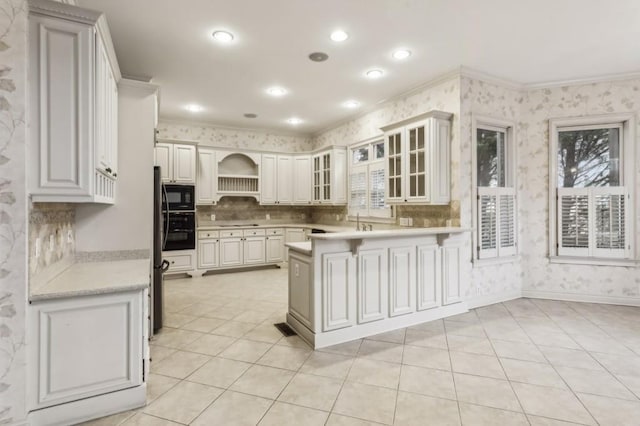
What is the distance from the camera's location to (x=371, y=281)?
3283mm

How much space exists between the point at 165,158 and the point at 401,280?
4.39 metres

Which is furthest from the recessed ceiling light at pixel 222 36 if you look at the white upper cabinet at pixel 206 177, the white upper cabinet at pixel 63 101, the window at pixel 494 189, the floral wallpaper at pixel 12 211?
the white upper cabinet at pixel 206 177

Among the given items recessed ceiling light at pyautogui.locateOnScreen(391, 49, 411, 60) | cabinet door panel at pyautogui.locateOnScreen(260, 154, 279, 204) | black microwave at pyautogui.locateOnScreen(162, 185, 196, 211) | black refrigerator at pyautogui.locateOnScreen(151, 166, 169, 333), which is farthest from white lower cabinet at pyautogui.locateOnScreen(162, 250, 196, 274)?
recessed ceiling light at pyautogui.locateOnScreen(391, 49, 411, 60)

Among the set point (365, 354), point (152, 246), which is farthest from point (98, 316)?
point (365, 354)

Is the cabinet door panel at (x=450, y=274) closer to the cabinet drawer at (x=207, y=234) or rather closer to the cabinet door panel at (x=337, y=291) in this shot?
the cabinet door panel at (x=337, y=291)

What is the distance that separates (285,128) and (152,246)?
181 inches

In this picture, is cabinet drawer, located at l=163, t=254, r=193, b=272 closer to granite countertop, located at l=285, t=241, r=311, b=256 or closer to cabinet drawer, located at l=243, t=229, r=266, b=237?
cabinet drawer, located at l=243, t=229, r=266, b=237

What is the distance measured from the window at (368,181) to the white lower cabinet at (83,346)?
3.94m

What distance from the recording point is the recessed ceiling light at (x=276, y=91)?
15.5ft

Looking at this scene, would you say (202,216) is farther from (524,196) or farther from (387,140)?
(524,196)

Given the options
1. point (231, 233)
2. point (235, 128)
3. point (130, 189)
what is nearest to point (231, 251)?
point (231, 233)

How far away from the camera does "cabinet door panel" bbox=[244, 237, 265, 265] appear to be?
254 inches

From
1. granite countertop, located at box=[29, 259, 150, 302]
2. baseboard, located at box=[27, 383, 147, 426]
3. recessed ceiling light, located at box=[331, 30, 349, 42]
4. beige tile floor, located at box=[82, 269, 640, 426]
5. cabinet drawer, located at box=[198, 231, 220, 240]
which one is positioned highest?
recessed ceiling light, located at box=[331, 30, 349, 42]

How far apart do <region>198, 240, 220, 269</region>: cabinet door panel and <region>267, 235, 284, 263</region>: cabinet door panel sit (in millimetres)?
1040
